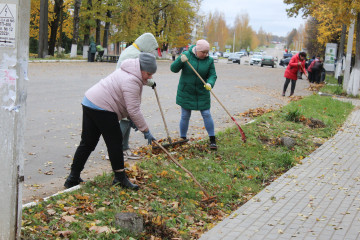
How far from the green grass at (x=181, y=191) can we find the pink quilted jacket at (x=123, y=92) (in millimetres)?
943

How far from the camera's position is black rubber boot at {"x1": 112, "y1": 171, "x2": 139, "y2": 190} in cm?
530

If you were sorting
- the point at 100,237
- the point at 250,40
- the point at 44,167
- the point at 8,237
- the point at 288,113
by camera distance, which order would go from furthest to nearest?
the point at 250,40 < the point at 288,113 < the point at 44,167 < the point at 100,237 < the point at 8,237

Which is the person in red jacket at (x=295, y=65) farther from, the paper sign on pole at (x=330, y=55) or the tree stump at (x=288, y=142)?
the paper sign on pole at (x=330, y=55)

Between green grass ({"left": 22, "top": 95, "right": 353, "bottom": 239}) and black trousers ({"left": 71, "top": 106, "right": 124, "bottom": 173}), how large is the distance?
12.5 inches

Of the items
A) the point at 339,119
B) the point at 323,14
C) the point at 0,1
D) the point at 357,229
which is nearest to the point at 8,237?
the point at 0,1

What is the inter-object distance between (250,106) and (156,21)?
34001mm

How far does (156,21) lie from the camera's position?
46.8 m

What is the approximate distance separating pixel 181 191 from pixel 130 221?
149 centimetres

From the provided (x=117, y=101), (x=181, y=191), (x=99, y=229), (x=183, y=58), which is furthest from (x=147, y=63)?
(x=183, y=58)

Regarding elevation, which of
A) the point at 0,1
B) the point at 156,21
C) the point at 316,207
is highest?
the point at 156,21

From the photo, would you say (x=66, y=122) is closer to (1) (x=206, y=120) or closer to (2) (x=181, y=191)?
(1) (x=206, y=120)

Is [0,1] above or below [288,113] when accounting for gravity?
above

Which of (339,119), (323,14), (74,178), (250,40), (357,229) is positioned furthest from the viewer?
(250,40)

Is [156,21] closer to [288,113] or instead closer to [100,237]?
[288,113]
